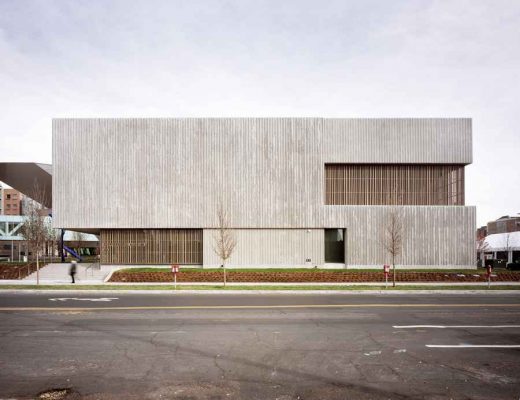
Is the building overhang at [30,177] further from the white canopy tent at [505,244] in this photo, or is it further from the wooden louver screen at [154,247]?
the white canopy tent at [505,244]

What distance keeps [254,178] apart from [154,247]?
34.0 feet

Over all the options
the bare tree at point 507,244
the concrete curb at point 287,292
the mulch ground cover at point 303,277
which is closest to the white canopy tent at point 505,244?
the bare tree at point 507,244

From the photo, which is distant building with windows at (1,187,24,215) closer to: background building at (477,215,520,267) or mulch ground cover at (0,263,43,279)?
mulch ground cover at (0,263,43,279)

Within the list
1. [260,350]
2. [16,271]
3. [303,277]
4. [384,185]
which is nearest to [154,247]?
[16,271]

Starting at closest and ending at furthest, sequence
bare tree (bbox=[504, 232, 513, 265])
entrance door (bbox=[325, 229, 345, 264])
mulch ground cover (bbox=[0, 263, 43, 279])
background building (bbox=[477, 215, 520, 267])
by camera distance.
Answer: mulch ground cover (bbox=[0, 263, 43, 279]) < entrance door (bbox=[325, 229, 345, 264]) < background building (bbox=[477, 215, 520, 267]) < bare tree (bbox=[504, 232, 513, 265])

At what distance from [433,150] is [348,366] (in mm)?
28528

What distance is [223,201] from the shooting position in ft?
107

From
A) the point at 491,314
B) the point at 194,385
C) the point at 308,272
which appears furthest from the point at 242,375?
the point at 308,272

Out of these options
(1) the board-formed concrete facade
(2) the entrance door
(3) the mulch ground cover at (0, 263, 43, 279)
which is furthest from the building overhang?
(2) the entrance door

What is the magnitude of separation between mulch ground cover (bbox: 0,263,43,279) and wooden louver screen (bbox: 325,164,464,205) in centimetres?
2505

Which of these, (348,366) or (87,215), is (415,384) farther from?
(87,215)

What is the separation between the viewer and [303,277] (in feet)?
91.7

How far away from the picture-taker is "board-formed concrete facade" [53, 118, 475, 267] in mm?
32500

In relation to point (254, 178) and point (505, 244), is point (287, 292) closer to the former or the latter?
point (254, 178)
